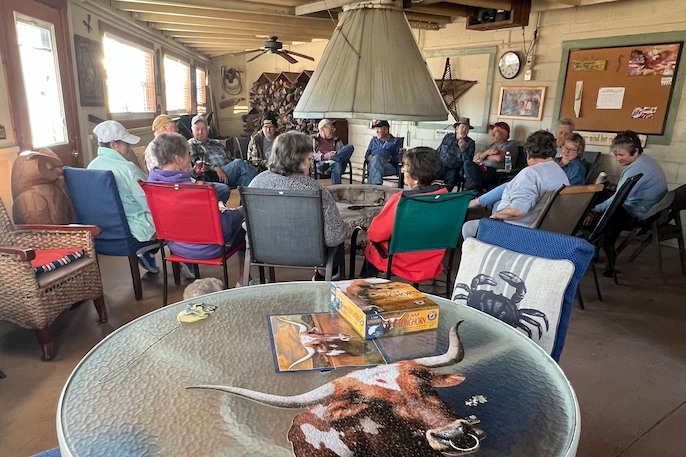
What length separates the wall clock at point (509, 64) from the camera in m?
5.75

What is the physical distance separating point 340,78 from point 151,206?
1.32 m

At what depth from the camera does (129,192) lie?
10.2ft

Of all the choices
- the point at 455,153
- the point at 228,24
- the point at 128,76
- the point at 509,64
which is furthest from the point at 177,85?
the point at 509,64

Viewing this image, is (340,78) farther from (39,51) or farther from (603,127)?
(603,127)

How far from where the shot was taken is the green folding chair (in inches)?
93.7

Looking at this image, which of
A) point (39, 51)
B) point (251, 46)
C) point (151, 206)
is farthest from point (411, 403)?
point (251, 46)

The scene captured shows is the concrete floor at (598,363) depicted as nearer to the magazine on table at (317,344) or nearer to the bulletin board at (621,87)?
the magazine on table at (317,344)

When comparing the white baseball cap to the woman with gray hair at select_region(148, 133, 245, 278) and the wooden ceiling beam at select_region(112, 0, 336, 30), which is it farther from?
the wooden ceiling beam at select_region(112, 0, 336, 30)

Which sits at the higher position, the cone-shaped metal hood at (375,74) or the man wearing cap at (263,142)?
the cone-shaped metal hood at (375,74)

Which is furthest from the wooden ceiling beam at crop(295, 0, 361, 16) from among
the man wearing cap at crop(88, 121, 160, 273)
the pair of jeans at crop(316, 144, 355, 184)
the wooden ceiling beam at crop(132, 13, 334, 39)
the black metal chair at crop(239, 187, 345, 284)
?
the wooden ceiling beam at crop(132, 13, 334, 39)

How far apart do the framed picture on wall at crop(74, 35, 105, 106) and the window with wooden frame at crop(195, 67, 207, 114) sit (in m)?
5.41

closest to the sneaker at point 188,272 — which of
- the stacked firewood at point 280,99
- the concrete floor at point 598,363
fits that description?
the concrete floor at point 598,363

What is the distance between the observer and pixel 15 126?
3.50m

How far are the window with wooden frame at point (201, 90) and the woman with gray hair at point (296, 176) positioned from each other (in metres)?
8.76
